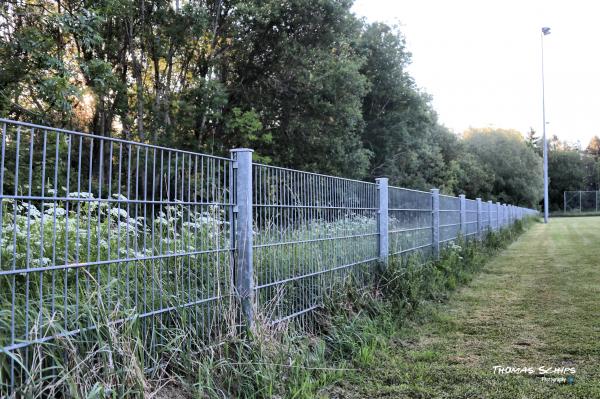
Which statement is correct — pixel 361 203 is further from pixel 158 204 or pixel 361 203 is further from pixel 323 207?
pixel 158 204

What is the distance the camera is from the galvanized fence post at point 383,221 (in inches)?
250

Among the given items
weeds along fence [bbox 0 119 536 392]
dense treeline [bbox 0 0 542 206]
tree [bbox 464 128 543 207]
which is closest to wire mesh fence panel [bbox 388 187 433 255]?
weeds along fence [bbox 0 119 536 392]

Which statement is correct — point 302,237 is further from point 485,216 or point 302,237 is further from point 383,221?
point 485,216

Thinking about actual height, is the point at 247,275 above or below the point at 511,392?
above

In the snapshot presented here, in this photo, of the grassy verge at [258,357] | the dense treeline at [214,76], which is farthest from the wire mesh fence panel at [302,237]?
the dense treeline at [214,76]

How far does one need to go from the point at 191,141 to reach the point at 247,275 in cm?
1231

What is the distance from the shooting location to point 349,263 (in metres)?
5.46

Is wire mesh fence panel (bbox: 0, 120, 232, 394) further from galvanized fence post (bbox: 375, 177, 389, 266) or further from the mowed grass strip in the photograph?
galvanized fence post (bbox: 375, 177, 389, 266)

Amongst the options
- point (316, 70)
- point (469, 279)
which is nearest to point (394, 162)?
point (316, 70)

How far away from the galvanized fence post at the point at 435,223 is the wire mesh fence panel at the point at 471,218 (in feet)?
9.31

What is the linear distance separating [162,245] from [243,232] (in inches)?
25.6

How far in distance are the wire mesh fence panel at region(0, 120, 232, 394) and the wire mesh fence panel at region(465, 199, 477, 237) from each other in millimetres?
9331

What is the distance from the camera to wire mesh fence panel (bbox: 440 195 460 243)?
9.63m

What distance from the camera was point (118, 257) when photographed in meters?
2.79
